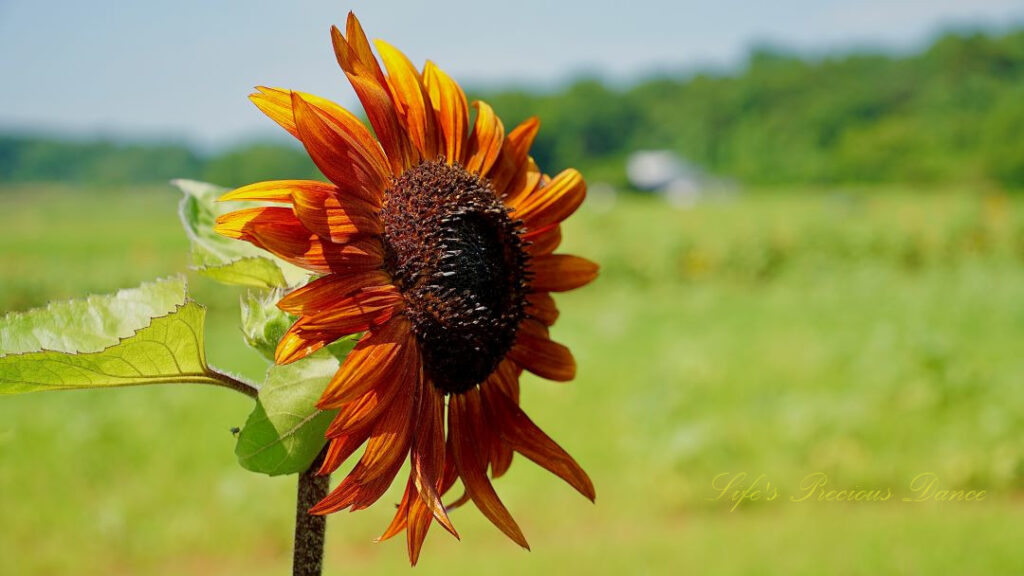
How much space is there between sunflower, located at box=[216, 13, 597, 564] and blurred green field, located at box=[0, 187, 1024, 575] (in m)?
1.65

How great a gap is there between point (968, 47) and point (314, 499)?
46.1 metres

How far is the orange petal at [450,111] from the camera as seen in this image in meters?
0.75

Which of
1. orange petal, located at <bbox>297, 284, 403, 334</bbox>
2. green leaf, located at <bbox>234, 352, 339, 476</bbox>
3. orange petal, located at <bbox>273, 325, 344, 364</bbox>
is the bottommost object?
green leaf, located at <bbox>234, 352, 339, 476</bbox>

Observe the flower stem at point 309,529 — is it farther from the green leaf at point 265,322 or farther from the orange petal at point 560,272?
the orange petal at point 560,272

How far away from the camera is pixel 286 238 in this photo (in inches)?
23.3

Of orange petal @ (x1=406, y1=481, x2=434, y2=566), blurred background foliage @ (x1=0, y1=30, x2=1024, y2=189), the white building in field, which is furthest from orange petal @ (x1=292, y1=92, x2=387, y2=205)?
the white building in field

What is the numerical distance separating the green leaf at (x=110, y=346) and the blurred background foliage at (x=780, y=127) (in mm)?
29399

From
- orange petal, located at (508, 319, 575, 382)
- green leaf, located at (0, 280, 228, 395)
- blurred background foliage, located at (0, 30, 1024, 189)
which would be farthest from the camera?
blurred background foliage, located at (0, 30, 1024, 189)

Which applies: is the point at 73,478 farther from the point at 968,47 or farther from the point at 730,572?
the point at 968,47

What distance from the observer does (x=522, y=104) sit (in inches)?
1746

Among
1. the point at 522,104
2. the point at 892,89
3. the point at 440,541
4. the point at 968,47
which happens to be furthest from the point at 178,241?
the point at 968,47

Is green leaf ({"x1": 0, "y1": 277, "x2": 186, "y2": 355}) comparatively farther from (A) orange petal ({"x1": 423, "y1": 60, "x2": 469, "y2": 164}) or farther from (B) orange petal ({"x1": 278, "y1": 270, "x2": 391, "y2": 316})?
(A) orange petal ({"x1": 423, "y1": 60, "x2": 469, "y2": 164})

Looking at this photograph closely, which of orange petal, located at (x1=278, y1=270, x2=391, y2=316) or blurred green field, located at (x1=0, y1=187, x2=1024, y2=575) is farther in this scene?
blurred green field, located at (x1=0, y1=187, x2=1024, y2=575)

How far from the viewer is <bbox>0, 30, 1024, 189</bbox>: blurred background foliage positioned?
32469 mm
